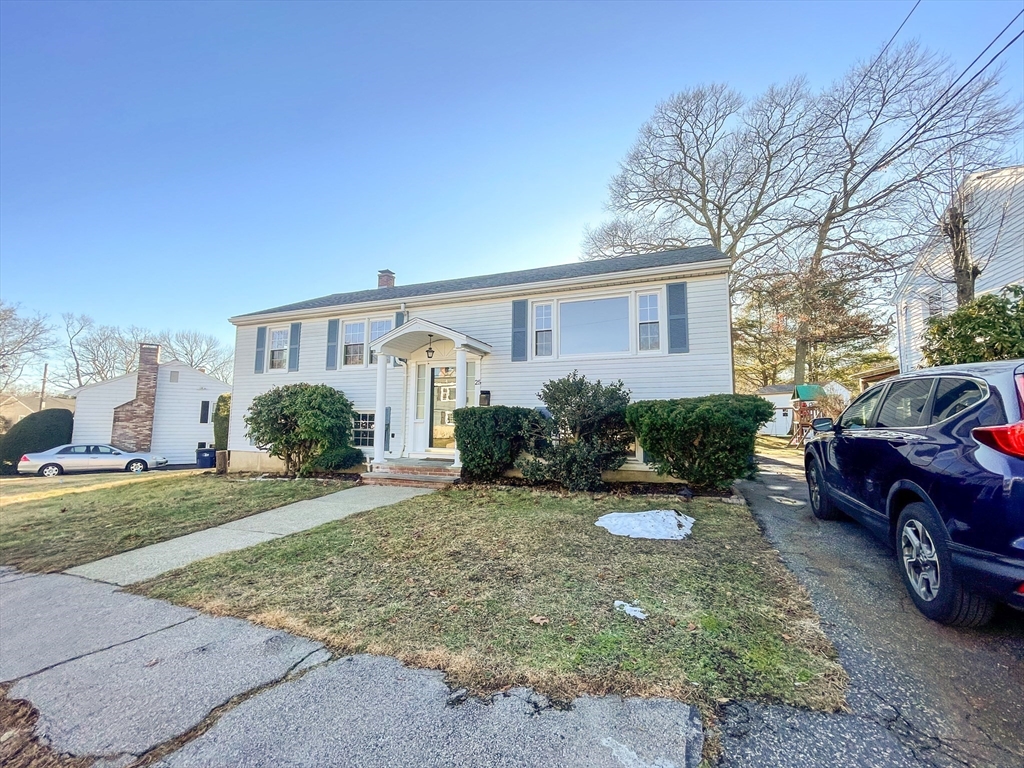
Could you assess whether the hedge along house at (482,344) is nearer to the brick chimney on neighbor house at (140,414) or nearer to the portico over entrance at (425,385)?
the portico over entrance at (425,385)

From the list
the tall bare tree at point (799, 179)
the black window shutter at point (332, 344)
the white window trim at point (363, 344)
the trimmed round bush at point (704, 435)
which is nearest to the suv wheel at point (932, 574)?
the trimmed round bush at point (704, 435)

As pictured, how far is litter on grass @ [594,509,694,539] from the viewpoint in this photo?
15.3 ft

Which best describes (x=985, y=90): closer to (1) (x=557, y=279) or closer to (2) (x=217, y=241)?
(1) (x=557, y=279)

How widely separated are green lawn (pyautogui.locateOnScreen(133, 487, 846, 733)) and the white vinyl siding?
340 centimetres

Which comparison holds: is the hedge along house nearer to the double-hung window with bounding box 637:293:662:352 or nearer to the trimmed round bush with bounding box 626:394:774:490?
the double-hung window with bounding box 637:293:662:352

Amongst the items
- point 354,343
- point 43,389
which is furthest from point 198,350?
point 354,343

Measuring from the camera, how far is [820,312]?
16828mm

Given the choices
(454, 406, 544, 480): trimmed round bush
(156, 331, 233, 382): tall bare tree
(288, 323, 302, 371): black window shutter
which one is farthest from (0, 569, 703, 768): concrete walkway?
(156, 331, 233, 382): tall bare tree

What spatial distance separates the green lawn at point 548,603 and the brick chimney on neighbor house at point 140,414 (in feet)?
62.1

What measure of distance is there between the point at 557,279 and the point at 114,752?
856 cm

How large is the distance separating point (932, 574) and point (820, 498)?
265cm

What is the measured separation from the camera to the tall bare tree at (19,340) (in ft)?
76.7

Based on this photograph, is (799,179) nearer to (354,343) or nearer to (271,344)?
(354,343)

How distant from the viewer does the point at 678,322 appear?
8.16 m
